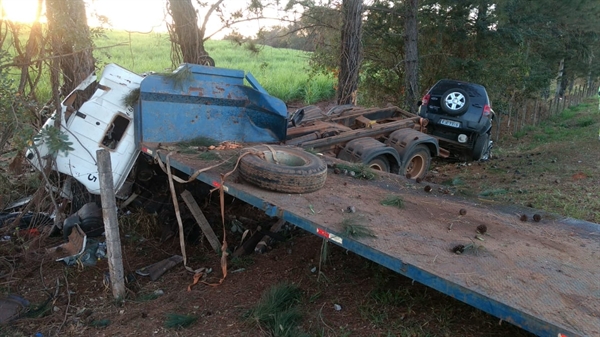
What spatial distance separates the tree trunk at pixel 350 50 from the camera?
12004mm

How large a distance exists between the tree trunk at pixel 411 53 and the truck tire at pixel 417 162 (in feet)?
18.9

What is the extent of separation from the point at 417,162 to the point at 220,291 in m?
5.01

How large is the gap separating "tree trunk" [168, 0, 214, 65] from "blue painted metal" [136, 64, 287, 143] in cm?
293

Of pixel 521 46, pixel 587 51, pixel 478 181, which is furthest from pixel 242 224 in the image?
pixel 587 51

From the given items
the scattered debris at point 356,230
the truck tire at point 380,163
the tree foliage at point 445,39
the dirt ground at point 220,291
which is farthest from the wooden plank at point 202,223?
the tree foliage at point 445,39

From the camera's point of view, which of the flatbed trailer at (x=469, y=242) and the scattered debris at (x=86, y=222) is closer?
the flatbed trailer at (x=469, y=242)

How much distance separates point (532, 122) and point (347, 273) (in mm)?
18369

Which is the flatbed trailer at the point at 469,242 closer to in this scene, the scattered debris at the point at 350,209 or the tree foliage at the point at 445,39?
the scattered debris at the point at 350,209

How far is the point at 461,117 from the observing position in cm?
1052

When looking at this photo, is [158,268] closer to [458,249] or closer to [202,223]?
[202,223]

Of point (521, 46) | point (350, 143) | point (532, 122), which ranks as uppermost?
point (521, 46)

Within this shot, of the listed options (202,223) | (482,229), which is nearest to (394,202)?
(482,229)

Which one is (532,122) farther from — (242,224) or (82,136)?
(82,136)

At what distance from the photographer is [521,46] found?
52.5ft
